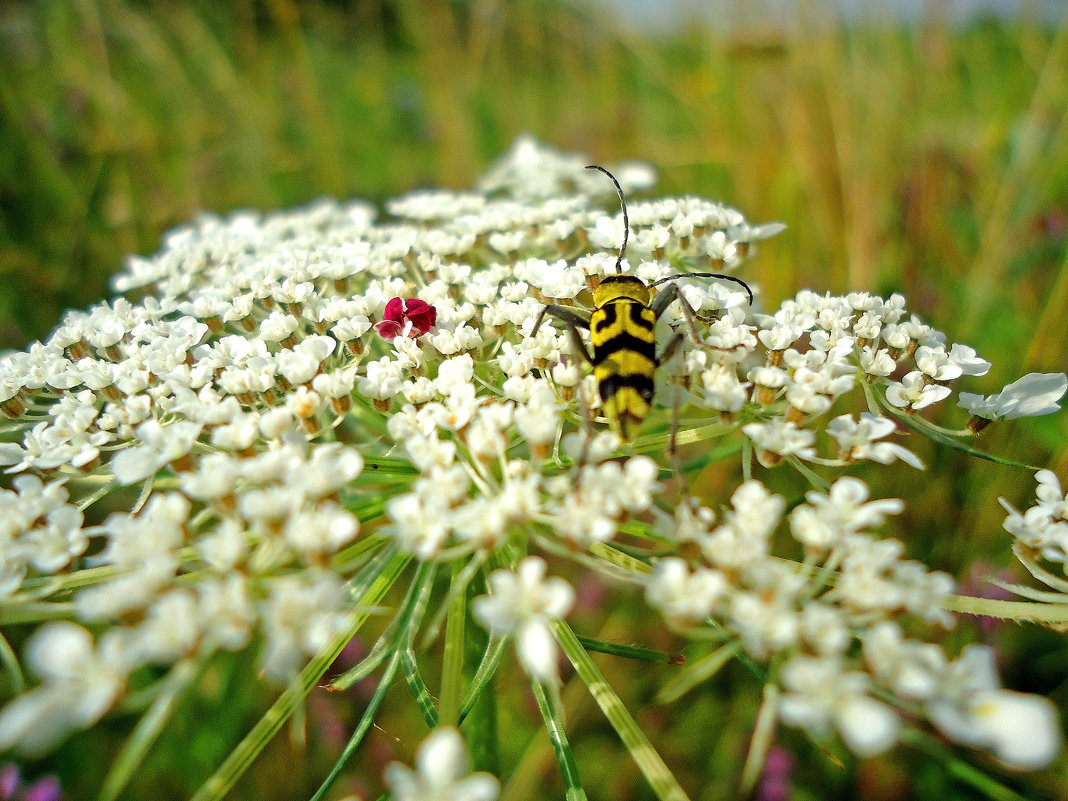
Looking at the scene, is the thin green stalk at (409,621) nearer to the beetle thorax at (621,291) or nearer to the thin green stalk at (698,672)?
the thin green stalk at (698,672)

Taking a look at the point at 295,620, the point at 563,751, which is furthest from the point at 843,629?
the point at 295,620

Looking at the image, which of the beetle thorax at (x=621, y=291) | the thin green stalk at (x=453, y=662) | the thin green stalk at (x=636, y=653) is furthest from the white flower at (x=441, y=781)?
the beetle thorax at (x=621, y=291)

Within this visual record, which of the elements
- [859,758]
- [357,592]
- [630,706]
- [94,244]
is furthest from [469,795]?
[94,244]

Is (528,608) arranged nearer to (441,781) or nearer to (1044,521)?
(441,781)

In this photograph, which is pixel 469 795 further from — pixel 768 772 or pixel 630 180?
pixel 630 180


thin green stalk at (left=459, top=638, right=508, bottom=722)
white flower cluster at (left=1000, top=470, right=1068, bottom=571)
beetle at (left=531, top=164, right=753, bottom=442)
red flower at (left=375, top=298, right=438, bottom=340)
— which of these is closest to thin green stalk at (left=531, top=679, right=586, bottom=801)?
thin green stalk at (left=459, top=638, right=508, bottom=722)

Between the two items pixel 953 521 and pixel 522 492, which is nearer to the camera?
pixel 522 492

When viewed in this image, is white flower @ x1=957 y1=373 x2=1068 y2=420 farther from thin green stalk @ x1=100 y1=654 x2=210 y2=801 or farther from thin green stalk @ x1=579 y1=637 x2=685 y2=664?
thin green stalk @ x1=100 y1=654 x2=210 y2=801
